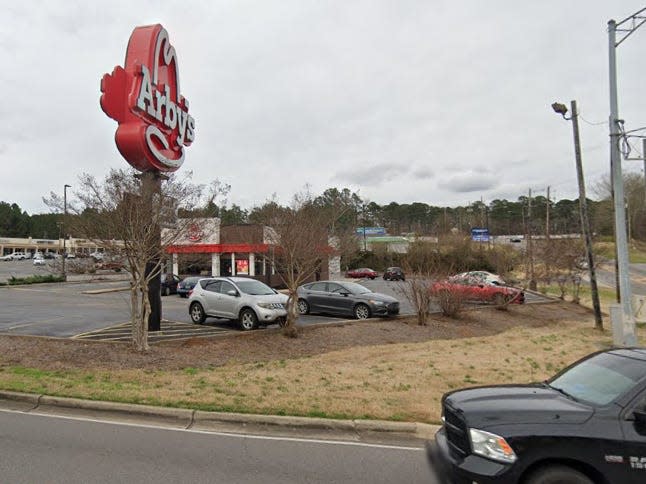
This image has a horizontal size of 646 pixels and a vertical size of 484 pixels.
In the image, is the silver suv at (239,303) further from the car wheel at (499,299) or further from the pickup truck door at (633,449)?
the car wheel at (499,299)

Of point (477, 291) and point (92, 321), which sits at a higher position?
point (477, 291)

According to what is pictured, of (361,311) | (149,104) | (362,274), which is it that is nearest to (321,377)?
(361,311)

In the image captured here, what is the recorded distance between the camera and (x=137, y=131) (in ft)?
41.1

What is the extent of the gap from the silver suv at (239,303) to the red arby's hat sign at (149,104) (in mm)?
3903

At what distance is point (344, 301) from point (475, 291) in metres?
5.94

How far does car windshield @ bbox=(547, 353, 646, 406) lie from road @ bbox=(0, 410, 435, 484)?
5.11 ft

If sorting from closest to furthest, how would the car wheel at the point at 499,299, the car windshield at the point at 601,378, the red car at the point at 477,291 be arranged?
the car windshield at the point at 601,378
the red car at the point at 477,291
the car wheel at the point at 499,299

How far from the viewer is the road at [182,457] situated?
4.45 m

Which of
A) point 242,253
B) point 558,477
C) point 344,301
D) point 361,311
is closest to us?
point 558,477

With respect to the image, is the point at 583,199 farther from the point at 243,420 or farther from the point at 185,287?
the point at 185,287

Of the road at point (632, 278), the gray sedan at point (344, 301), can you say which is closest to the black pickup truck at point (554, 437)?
the gray sedan at point (344, 301)

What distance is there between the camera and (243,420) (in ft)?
20.3

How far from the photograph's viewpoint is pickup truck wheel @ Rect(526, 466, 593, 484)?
335 centimetres

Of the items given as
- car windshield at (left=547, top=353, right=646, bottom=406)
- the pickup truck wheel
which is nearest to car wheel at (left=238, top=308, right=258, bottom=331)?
car windshield at (left=547, top=353, right=646, bottom=406)
